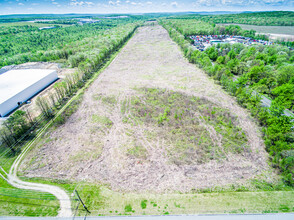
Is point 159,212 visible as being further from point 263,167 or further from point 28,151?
point 28,151

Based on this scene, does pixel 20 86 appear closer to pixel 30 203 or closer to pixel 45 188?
pixel 45 188

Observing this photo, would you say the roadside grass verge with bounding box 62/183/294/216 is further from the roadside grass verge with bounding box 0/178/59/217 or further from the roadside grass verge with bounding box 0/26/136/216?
the roadside grass verge with bounding box 0/178/59/217

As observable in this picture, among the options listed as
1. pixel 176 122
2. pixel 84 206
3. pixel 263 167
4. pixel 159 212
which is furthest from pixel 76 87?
pixel 263 167

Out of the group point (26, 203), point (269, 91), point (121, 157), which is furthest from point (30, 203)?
point (269, 91)

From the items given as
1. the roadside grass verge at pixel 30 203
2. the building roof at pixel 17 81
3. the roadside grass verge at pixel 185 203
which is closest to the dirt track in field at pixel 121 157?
the roadside grass verge at pixel 185 203

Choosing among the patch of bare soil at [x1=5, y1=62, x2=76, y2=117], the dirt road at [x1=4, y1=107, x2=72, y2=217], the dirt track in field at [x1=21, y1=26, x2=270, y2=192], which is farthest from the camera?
the patch of bare soil at [x1=5, y1=62, x2=76, y2=117]

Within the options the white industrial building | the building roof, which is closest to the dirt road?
the white industrial building

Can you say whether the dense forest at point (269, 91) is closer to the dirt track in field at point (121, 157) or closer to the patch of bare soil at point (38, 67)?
the dirt track in field at point (121, 157)
